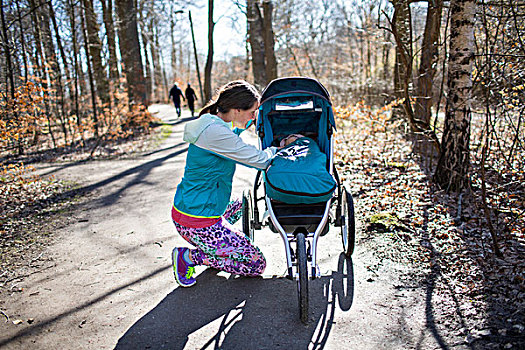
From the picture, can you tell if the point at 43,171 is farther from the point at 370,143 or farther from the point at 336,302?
the point at 336,302

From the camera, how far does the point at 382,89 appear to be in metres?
17.1

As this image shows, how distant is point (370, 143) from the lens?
9000mm

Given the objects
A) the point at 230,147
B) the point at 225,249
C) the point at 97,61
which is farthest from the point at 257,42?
the point at 225,249

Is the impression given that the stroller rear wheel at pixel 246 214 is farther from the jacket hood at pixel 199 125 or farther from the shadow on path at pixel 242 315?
the jacket hood at pixel 199 125

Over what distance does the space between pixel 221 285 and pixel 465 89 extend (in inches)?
A: 161

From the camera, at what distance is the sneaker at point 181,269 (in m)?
3.56

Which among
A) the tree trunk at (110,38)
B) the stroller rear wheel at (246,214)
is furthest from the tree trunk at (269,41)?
the stroller rear wheel at (246,214)

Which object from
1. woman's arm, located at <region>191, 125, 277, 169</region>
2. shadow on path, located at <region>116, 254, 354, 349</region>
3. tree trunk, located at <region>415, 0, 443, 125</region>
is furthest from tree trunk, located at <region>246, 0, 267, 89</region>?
shadow on path, located at <region>116, 254, 354, 349</region>

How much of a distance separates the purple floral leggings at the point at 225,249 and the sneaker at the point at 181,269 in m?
0.10

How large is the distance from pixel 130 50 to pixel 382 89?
11.2 m

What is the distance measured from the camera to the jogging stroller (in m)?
3.08

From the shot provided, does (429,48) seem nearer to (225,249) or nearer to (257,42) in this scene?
(225,249)

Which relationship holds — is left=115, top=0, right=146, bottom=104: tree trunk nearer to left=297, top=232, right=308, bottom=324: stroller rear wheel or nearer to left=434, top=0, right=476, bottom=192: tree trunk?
left=434, top=0, right=476, bottom=192: tree trunk

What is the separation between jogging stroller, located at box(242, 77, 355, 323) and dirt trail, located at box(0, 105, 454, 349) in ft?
0.92
